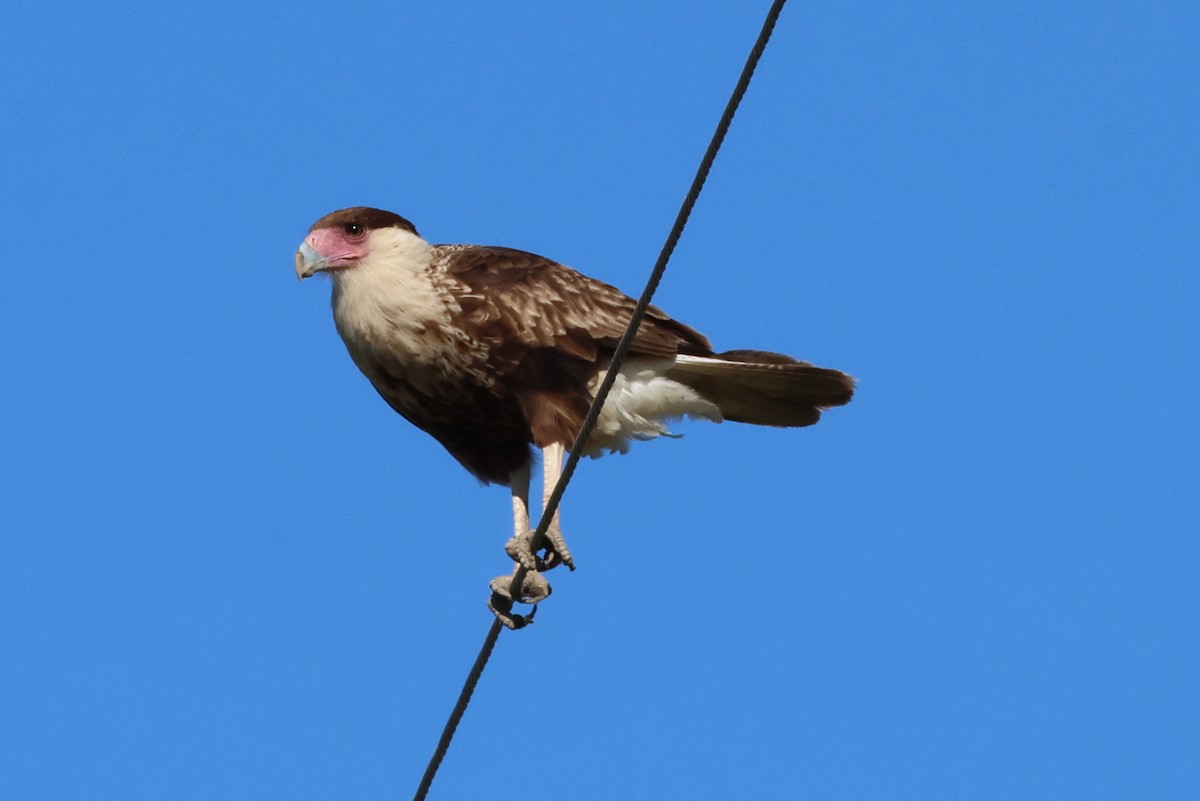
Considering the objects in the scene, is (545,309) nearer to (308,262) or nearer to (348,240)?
(348,240)

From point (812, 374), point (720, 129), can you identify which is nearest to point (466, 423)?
point (812, 374)

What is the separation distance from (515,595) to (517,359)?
0.92 meters

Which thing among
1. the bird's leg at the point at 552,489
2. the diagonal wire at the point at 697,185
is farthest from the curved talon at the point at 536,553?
the diagonal wire at the point at 697,185

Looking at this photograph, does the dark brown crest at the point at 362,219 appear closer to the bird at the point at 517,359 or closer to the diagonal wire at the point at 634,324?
the bird at the point at 517,359

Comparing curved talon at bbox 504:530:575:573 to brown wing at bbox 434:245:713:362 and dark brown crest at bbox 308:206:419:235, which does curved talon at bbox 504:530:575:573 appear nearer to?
brown wing at bbox 434:245:713:362

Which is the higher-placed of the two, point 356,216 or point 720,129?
point 356,216

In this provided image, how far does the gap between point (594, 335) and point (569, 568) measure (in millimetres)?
942

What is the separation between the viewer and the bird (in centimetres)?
662

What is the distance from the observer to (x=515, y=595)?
637 centimetres

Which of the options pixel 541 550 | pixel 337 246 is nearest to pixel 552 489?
pixel 541 550

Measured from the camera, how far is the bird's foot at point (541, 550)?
633cm

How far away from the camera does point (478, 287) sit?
6.71 metres

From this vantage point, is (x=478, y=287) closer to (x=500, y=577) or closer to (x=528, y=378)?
(x=528, y=378)

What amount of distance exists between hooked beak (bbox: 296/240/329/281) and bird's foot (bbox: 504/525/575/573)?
1.32 metres
